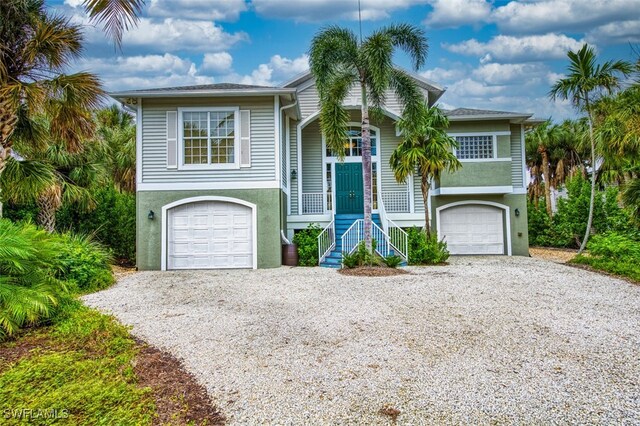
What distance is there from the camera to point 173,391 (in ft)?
12.1

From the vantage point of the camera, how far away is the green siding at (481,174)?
13.7 meters

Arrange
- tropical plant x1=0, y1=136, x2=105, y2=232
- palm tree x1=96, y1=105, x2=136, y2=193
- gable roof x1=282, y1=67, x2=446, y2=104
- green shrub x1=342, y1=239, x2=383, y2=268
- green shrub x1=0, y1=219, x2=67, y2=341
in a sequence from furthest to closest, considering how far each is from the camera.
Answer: palm tree x1=96, y1=105, x2=136, y2=193 → gable roof x1=282, y1=67, x2=446, y2=104 → tropical plant x1=0, y1=136, x2=105, y2=232 → green shrub x1=342, y1=239, x2=383, y2=268 → green shrub x1=0, y1=219, x2=67, y2=341

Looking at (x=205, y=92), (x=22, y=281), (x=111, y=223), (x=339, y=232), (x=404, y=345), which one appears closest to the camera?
(x=404, y=345)

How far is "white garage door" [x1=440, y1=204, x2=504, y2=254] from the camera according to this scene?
14.8 meters

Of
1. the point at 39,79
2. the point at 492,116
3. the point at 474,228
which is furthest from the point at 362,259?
the point at 39,79

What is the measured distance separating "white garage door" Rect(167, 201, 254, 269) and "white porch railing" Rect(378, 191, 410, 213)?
5546 mm

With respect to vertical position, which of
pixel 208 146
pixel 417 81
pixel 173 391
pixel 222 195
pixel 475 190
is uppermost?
pixel 417 81

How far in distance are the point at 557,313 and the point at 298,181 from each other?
965 centimetres

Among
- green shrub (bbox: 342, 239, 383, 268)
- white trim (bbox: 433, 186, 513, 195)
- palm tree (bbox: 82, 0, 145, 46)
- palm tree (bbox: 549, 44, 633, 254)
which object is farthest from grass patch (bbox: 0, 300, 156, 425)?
palm tree (bbox: 549, 44, 633, 254)

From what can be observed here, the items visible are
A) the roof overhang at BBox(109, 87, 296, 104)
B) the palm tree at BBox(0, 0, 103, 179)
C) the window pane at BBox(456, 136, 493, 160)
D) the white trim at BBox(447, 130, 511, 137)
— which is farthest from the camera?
the window pane at BBox(456, 136, 493, 160)

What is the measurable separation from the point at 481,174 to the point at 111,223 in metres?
14.2

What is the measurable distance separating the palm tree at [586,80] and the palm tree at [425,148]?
556 cm

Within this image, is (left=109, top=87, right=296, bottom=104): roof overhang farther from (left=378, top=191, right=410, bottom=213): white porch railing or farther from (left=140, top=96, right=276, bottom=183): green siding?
(left=378, top=191, right=410, bottom=213): white porch railing

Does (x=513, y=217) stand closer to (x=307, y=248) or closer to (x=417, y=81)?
(x=417, y=81)
